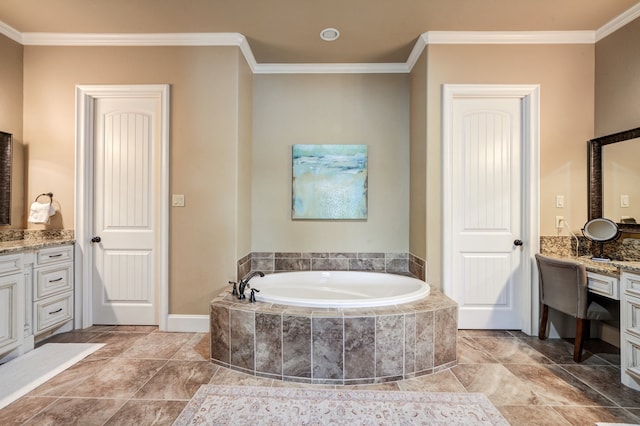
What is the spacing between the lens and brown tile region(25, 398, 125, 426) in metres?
1.61

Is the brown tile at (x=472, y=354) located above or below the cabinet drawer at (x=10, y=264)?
below

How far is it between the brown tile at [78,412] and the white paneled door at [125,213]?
45.7 inches

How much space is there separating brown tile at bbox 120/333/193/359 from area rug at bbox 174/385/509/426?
68 centimetres

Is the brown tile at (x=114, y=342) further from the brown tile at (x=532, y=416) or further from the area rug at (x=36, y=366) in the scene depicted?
the brown tile at (x=532, y=416)

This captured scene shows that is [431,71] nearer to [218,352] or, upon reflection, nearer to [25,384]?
[218,352]

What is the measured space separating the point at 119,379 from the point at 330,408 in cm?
142

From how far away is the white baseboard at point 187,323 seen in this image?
2.80m

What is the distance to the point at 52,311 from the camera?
259 centimetres

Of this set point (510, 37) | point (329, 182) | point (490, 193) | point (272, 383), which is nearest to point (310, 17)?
point (329, 182)

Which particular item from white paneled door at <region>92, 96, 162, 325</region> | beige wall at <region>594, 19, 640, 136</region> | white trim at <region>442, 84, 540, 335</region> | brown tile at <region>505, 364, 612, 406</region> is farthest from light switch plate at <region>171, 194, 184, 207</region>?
Result: beige wall at <region>594, 19, 640, 136</region>

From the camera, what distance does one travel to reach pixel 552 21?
258cm

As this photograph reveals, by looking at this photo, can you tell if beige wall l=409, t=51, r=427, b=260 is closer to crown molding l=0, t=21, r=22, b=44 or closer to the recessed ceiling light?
the recessed ceiling light

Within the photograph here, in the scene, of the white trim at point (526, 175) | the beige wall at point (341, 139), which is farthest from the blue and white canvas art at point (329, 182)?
the white trim at point (526, 175)

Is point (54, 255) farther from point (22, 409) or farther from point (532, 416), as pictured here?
point (532, 416)
